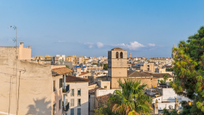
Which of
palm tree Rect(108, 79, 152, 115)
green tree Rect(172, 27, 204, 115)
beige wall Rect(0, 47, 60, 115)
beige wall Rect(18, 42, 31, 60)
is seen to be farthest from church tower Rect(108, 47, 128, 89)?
green tree Rect(172, 27, 204, 115)

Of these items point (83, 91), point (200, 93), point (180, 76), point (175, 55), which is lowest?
point (83, 91)

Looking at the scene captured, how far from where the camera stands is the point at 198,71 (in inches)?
431

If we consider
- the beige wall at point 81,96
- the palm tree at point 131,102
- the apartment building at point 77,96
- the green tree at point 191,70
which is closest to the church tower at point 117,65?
the beige wall at point 81,96

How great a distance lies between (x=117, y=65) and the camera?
5381cm

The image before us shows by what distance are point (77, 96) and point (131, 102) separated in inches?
837

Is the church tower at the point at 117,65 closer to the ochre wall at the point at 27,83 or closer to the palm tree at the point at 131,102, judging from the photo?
the ochre wall at the point at 27,83

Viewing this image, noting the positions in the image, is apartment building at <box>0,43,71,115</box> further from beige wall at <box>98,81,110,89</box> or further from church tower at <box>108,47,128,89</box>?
church tower at <box>108,47,128,89</box>

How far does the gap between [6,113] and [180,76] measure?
43.2ft

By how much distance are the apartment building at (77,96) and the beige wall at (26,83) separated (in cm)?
1735

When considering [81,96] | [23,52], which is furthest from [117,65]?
[23,52]

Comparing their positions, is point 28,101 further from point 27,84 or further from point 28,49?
point 28,49

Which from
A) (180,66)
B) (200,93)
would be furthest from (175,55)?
(200,93)

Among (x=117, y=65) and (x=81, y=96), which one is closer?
(x=81, y=96)

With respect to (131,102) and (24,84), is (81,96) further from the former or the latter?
(131,102)
